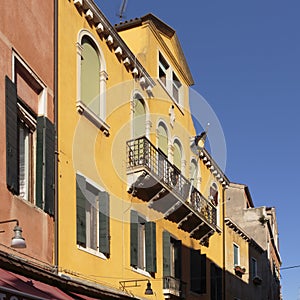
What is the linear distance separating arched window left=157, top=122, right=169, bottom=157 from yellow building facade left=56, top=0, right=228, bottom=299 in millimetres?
46

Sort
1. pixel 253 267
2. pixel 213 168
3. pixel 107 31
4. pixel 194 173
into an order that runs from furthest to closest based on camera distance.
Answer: pixel 253 267 < pixel 213 168 < pixel 194 173 < pixel 107 31

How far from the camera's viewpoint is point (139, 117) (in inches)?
736

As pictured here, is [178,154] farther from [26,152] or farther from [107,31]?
[26,152]

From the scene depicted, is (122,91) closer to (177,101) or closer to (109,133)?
(109,133)

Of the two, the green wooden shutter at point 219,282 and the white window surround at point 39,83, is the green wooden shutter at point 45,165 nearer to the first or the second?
the white window surround at point 39,83

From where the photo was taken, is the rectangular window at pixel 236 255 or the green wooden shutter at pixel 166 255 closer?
the green wooden shutter at pixel 166 255

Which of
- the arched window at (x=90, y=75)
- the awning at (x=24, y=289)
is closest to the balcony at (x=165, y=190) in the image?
the arched window at (x=90, y=75)

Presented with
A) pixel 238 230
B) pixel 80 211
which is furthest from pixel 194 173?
pixel 80 211

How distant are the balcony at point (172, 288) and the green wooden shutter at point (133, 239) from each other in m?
2.14

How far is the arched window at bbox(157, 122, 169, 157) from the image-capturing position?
20.2 m

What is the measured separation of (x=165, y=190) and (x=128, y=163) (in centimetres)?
178

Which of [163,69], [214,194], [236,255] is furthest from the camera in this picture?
[236,255]

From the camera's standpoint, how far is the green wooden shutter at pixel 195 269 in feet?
72.0

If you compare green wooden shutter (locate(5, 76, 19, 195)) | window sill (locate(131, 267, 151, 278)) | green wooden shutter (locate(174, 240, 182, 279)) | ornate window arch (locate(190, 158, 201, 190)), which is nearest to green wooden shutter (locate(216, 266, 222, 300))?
ornate window arch (locate(190, 158, 201, 190))
